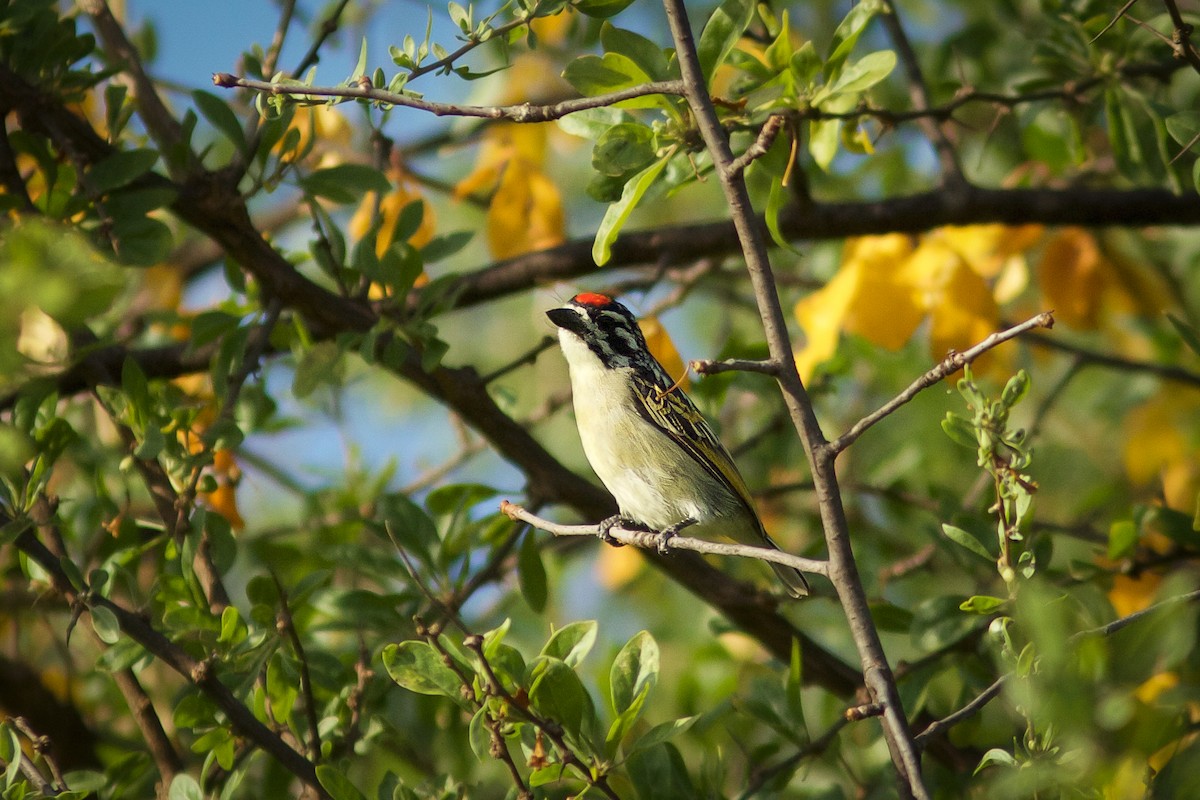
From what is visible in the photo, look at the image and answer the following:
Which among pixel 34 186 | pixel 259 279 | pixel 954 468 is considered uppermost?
pixel 34 186

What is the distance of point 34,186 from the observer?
13.1 ft

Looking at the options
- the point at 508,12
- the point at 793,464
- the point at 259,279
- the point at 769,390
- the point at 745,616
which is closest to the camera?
the point at 508,12

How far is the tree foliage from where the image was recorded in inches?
86.2

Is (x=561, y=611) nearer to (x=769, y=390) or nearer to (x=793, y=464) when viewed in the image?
(x=793, y=464)

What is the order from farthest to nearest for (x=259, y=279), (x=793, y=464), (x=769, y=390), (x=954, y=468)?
1. (x=954, y=468)
2. (x=793, y=464)
3. (x=769, y=390)
4. (x=259, y=279)

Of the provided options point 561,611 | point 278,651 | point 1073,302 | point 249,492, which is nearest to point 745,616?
point 278,651

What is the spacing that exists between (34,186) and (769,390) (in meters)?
2.82

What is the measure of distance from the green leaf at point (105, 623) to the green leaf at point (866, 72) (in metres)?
2.32

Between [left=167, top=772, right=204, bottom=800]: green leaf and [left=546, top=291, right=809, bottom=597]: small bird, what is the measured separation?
73.4 inches

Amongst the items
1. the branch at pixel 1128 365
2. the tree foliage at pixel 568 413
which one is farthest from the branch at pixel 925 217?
the branch at pixel 1128 365

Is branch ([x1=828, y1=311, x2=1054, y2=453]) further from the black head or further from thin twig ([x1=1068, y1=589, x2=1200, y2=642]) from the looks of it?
the black head

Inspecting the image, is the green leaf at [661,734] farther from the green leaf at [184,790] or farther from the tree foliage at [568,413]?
the green leaf at [184,790]

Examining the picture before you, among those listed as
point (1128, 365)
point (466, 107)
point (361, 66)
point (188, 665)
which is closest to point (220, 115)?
point (361, 66)

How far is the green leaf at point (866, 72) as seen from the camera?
296cm
